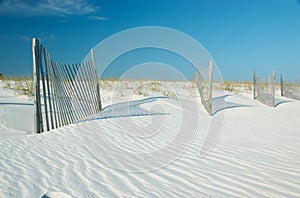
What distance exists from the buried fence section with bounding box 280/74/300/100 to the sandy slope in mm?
16556

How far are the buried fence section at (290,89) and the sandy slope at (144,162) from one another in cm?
1656

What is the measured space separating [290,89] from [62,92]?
2055cm

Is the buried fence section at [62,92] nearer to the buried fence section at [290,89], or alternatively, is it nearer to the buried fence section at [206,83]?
the buried fence section at [206,83]

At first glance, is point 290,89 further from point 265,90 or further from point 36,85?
point 36,85

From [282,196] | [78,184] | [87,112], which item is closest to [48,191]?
[78,184]

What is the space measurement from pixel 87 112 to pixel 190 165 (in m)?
5.36

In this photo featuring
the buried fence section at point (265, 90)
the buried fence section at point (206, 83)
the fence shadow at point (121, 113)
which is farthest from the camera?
the buried fence section at point (265, 90)

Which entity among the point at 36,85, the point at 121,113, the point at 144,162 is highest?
the point at 36,85

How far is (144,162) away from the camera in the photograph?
421 cm

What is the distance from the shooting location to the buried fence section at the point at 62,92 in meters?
5.81

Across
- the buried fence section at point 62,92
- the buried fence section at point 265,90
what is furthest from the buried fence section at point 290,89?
the buried fence section at point 62,92

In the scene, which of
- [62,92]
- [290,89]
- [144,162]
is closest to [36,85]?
[62,92]

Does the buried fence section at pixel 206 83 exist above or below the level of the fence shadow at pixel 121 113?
above

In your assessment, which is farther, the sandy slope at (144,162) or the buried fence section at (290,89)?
the buried fence section at (290,89)
